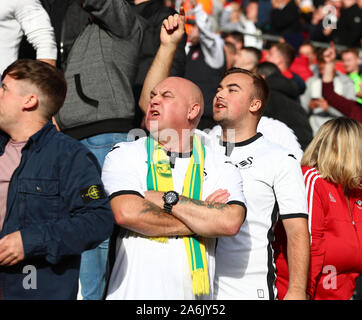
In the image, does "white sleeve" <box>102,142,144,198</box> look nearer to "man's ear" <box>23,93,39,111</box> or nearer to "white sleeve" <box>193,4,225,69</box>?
"man's ear" <box>23,93,39,111</box>

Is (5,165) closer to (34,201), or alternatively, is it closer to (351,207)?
(34,201)

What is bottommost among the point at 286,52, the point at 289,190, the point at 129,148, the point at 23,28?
the point at 289,190

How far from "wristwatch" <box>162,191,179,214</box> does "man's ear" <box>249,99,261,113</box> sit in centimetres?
132

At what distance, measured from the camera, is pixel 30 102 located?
3295 mm

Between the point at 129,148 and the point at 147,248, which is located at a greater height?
the point at 129,148

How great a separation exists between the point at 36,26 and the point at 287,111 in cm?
281

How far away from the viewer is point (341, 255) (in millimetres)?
4473

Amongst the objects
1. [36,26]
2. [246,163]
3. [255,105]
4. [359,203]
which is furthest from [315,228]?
[36,26]

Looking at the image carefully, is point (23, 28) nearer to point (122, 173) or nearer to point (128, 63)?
point (128, 63)

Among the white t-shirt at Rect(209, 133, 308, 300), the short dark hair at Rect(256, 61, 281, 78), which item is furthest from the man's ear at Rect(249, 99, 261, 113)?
the short dark hair at Rect(256, 61, 281, 78)

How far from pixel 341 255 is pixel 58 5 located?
9.91 ft

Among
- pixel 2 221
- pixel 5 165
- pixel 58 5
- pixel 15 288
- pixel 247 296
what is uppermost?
pixel 58 5

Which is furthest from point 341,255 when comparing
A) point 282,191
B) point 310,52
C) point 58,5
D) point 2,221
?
point 310,52

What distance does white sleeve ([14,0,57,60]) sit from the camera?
4453 mm
